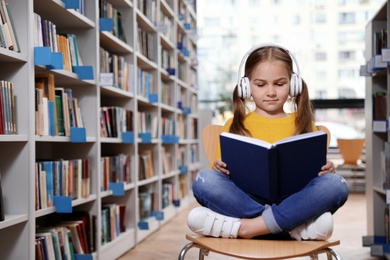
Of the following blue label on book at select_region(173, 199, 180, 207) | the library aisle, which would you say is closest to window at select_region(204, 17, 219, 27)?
the library aisle

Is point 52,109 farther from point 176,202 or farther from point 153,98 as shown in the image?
point 176,202

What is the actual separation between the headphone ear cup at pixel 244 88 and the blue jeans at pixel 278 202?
0.32 m

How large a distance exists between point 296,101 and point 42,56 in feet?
3.17

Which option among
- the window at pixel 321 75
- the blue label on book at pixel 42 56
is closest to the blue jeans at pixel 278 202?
the blue label on book at pixel 42 56

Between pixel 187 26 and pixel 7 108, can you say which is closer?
pixel 7 108

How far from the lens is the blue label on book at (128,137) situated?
3.58 metres

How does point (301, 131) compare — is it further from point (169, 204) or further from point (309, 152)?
point (169, 204)

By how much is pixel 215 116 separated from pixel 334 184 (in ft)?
19.4

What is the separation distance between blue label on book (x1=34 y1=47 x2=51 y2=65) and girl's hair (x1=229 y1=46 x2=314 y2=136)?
764 millimetres

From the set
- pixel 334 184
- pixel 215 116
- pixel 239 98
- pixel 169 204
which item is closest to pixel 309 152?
pixel 334 184

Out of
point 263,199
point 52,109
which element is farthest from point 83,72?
point 263,199

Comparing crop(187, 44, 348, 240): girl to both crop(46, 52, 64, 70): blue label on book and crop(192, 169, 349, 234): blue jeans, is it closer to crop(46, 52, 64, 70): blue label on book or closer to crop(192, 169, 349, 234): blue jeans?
crop(192, 169, 349, 234): blue jeans

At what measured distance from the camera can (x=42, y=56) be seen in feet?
7.40

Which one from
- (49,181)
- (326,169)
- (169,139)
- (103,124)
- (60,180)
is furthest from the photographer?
(169,139)
